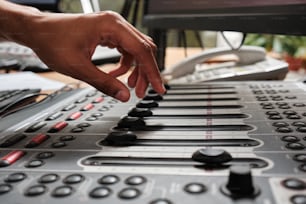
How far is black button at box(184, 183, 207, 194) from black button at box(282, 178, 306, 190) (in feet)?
0.22

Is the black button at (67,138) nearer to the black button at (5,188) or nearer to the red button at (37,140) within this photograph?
the red button at (37,140)

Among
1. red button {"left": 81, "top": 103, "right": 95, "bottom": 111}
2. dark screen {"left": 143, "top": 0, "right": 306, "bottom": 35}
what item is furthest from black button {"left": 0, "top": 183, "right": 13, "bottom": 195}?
dark screen {"left": 143, "top": 0, "right": 306, "bottom": 35}

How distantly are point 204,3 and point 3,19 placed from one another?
502 mm

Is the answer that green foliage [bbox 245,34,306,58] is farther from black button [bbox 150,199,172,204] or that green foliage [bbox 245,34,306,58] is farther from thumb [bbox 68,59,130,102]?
black button [bbox 150,199,172,204]

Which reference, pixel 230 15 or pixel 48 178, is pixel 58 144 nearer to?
pixel 48 178

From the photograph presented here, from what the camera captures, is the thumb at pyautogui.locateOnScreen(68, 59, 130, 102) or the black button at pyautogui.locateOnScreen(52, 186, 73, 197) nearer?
the black button at pyautogui.locateOnScreen(52, 186, 73, 197)

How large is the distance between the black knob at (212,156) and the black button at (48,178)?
0.44 feet

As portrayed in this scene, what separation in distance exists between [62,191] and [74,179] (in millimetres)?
25

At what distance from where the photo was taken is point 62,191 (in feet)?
1.12

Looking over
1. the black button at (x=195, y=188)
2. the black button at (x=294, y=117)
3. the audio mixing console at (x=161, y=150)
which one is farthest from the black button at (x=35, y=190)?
the black button at (x=294, y=117)

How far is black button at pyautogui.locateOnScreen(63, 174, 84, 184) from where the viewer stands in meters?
0.36

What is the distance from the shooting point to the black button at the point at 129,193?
327 millimetres

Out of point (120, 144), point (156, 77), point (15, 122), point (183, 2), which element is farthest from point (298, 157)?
point (183, 2)

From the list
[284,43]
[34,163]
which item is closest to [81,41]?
[34,163]
